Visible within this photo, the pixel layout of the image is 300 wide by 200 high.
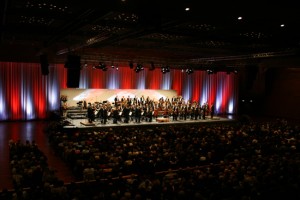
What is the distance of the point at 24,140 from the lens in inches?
575

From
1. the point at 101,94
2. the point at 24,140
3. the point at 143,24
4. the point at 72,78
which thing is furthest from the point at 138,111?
the point at 143,24

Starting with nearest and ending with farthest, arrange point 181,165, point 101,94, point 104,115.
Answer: point 181,165 < point 104,115 < point 101,94

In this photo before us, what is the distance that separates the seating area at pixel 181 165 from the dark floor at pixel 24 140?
31 centimetres

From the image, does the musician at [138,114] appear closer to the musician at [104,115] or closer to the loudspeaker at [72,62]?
the musician at [104,115]

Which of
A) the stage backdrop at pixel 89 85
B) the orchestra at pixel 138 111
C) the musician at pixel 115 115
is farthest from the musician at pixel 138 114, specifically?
the stage backdrop at pixel 89 85

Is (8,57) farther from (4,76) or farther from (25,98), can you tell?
(25,98)

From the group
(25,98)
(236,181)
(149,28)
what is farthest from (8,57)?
(236,181)

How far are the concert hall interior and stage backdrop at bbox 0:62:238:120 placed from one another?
69mm

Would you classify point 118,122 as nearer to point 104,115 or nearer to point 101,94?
point 104,115

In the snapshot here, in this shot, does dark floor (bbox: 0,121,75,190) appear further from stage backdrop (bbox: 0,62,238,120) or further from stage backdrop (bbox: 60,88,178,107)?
stage backdrop (bbox: 60,88,178,107)

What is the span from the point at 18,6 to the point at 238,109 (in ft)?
76.5

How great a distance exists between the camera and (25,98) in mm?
20781

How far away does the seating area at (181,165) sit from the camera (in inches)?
297

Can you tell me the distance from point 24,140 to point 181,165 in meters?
7.90
